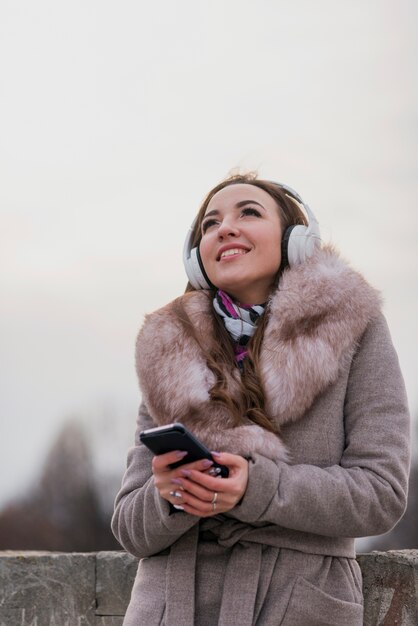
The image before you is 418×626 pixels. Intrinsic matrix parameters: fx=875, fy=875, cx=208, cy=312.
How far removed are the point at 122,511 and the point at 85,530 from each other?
40047 mm

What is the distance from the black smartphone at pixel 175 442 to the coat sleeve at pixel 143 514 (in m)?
0.24

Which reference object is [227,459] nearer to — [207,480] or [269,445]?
[207,480]

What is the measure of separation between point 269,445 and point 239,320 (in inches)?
20.4

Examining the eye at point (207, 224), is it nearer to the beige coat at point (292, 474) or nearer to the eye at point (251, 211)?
the eye at point (251, 211)

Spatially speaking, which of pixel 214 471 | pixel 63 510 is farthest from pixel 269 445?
pixel 63 510

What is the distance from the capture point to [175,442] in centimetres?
231

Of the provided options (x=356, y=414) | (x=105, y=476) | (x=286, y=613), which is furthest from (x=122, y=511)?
(x=105, y=476)

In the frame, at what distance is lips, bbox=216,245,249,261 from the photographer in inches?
117

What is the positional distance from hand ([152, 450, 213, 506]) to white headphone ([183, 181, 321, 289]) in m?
0.85

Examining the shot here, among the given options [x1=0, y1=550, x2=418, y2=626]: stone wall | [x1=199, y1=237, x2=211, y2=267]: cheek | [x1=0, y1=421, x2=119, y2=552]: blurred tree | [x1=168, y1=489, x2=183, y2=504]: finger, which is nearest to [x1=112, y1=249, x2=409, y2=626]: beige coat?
[x1=168, y1=489, x2=183, y2=504]: finger

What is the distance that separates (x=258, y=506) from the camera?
245 centimetres

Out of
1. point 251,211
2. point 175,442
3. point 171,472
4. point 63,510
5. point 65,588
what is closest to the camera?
point 175,442

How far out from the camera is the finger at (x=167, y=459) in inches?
92.6

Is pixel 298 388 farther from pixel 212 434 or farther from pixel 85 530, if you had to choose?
pixel 85 530
